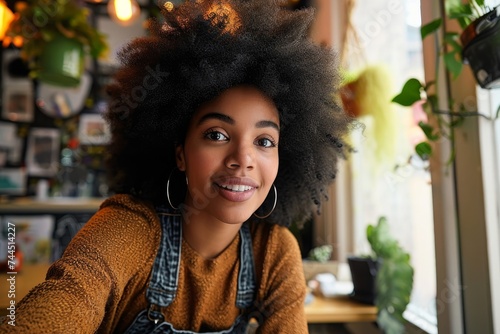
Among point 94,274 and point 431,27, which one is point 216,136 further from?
point 431,27

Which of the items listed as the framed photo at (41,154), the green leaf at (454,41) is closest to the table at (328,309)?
the green leaf at (454,41)

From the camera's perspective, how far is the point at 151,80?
0.81 m

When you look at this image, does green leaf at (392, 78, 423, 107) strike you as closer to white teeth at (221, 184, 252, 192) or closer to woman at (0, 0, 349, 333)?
woman at (0, 0, 349, 333)

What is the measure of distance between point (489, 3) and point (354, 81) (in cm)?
56

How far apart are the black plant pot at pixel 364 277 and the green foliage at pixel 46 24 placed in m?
1.59

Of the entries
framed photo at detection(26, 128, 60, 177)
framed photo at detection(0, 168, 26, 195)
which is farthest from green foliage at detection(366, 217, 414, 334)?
framed photo at detection(0, 168, 26, 195)

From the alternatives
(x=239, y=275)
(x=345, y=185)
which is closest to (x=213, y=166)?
(x=239, y=275)

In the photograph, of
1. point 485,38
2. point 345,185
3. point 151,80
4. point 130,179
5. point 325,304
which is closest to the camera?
point 485,38

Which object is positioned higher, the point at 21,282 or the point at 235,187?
the point at 235,187

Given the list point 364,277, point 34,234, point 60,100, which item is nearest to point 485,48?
point 364,277

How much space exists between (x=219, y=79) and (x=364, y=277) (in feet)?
2.64

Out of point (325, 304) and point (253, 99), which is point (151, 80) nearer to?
point (253, 99)

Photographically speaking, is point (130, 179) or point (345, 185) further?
point (345, 185)

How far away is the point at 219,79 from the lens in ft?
2.45
